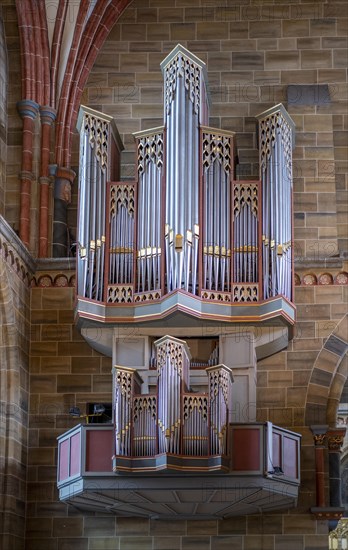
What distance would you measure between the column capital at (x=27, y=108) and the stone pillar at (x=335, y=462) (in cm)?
839

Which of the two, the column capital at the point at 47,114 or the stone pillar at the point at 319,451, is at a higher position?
the column capital at the point at 47,114

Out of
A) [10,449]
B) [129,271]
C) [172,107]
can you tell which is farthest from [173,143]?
[10,449]

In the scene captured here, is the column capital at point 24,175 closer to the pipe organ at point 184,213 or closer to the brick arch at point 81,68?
the brick arch at point 81,68

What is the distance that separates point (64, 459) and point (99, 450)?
2.76ft

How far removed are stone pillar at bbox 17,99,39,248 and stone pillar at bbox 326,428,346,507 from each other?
267 inches

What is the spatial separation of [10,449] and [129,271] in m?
3.77

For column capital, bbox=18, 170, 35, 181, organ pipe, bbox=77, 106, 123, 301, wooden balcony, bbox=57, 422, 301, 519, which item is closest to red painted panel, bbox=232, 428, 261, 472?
wooden balcony, bbox=57, 422, 301, 519

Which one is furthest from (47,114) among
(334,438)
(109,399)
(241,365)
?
(334,438)

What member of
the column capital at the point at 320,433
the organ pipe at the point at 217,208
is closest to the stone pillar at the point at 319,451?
the column capital at the point at 320,433

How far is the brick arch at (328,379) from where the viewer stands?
23859 mm

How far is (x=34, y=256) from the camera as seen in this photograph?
969 inches

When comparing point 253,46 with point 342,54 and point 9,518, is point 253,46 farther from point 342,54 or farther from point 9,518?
point 9,518

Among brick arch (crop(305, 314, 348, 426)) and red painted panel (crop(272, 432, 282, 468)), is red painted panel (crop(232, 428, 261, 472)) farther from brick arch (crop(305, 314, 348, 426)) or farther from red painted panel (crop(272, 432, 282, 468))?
brick arch (crop(305, 314, 348, 426))

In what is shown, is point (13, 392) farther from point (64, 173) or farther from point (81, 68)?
point (81, 68)
